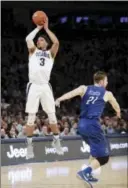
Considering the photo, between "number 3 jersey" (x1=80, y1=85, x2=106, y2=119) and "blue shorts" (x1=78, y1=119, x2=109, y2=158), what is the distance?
91 millimetres

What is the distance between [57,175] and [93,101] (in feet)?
10.7

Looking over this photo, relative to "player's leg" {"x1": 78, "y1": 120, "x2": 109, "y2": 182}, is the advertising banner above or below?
below

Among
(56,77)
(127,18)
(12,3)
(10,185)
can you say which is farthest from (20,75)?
(10,185)

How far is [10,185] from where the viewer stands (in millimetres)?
8836

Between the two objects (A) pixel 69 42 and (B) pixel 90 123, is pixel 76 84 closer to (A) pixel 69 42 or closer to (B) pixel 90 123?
(A) pixel 69 42

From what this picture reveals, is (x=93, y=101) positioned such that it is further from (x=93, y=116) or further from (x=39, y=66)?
(x=39, y=66)

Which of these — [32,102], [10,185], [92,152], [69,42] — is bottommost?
[10,185]

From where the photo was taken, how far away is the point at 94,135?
7.56 meters

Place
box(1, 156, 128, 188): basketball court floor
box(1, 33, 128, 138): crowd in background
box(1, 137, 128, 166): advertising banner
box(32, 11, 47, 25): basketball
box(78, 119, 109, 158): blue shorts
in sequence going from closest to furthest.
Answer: box(32, 11, 47, 25): basketball < box(78, 119, 109, 158): blue shorts < box(1, 156, 128, 188): basketball court floor < box(1, 137, 128, 166): advertising banner < box(1, 33, 128, 138): crowd in background

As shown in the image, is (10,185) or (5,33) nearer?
(10,185)

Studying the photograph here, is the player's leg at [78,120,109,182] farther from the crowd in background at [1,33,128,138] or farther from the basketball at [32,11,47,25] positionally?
the crowd in background at [1,33,128,138]

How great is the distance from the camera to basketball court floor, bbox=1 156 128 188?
886cm

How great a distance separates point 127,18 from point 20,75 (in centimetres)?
380

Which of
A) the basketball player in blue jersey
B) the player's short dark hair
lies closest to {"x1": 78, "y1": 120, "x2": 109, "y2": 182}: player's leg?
the basketball player in blue jersey
